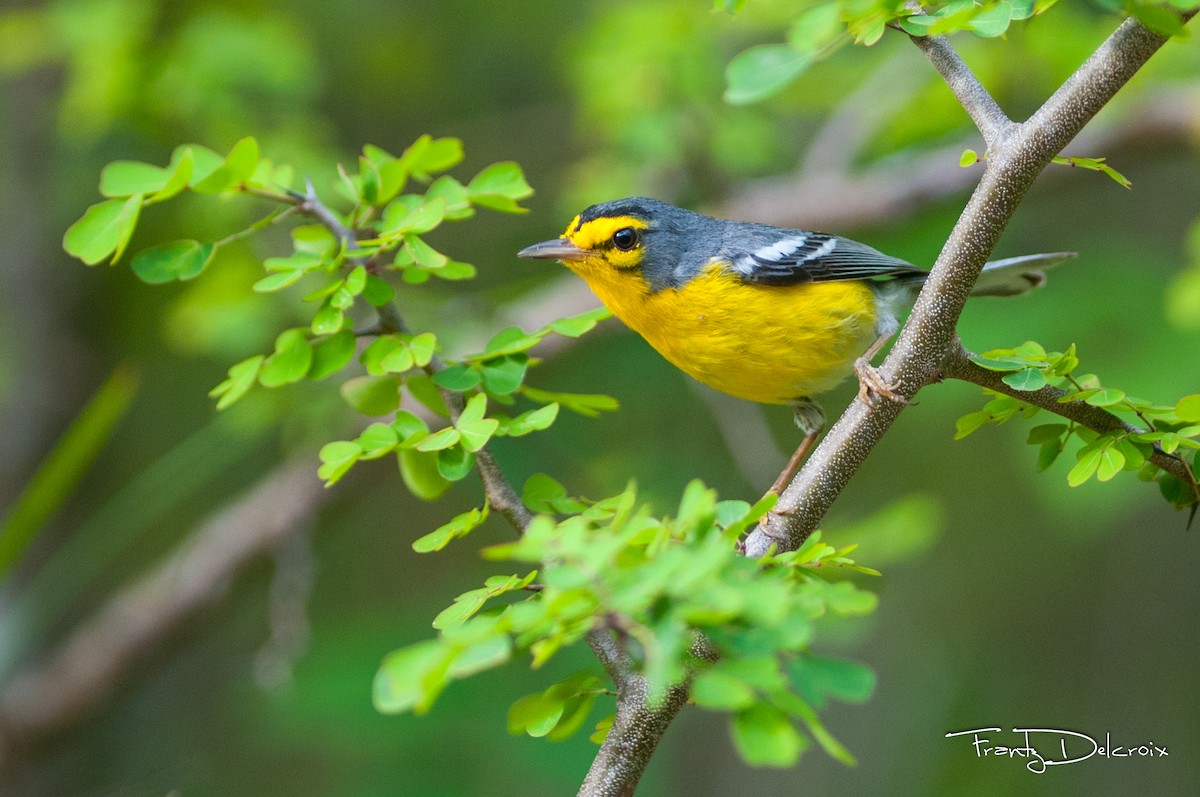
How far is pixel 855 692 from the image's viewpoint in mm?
1225

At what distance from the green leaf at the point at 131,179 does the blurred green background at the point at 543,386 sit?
1885 mm

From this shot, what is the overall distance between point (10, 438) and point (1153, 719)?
741 centimetres

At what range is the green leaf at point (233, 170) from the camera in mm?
1829

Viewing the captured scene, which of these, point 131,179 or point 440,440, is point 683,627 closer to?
point 440,440

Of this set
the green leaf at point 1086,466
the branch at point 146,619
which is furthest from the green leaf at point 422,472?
the branch at point 146,619

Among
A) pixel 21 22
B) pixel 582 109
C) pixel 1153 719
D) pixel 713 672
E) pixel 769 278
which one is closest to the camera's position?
pixel 713 672

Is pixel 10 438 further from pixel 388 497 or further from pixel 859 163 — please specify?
pixel 859 163

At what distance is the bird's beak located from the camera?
126 inches

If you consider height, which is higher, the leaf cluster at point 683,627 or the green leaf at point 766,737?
the leaf cluster at point 683,627

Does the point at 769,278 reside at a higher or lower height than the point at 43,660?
higher

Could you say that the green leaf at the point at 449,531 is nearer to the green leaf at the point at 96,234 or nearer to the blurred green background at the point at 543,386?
the green leaf at the point at 96,234

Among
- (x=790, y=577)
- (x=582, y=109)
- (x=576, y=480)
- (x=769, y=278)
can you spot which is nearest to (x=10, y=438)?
(x=576, y=480)

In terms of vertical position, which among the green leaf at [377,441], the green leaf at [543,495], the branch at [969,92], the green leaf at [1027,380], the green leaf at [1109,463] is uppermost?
the branch at [969,92]

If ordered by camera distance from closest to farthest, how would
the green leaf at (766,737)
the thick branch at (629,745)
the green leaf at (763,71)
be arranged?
the green leaf at (766,737)
the thick branch at (629,745)
the green leaf at (763,71)
